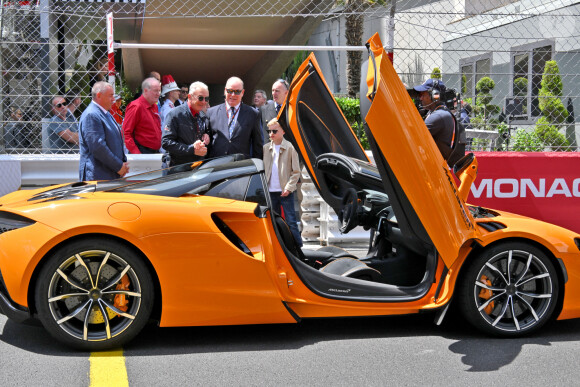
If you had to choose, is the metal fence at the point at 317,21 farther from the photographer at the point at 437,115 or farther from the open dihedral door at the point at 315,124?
the open dihedral door at the point at 315,124

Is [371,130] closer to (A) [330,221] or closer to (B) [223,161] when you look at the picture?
(B) [223,161]

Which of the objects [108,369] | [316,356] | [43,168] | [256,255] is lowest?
[316,356]

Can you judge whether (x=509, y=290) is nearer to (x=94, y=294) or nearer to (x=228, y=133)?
(x=94, y=294)

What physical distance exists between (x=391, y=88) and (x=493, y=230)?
1.14 metres

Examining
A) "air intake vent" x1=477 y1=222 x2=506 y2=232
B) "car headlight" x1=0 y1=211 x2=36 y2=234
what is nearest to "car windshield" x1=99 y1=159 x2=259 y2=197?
"car headlight" x1=0 y1=211 x2=36 y2=234

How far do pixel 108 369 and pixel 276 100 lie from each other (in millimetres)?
4693

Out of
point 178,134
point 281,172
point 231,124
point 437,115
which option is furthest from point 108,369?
point 281,172

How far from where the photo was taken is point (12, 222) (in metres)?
3.89

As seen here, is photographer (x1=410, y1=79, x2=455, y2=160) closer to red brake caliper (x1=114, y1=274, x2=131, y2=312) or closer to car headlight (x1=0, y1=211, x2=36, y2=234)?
red brake caliper (x1=114, y1=274, x2=131, y2=312)

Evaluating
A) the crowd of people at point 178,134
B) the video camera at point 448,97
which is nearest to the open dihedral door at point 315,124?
the video camera at point 448,97

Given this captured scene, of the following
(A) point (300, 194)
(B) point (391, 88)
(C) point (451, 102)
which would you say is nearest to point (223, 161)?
(B) point (391, 88)

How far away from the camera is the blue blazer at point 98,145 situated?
19.8ft

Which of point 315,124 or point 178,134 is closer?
point 315,124

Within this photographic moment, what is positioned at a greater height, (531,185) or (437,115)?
(437,115)
